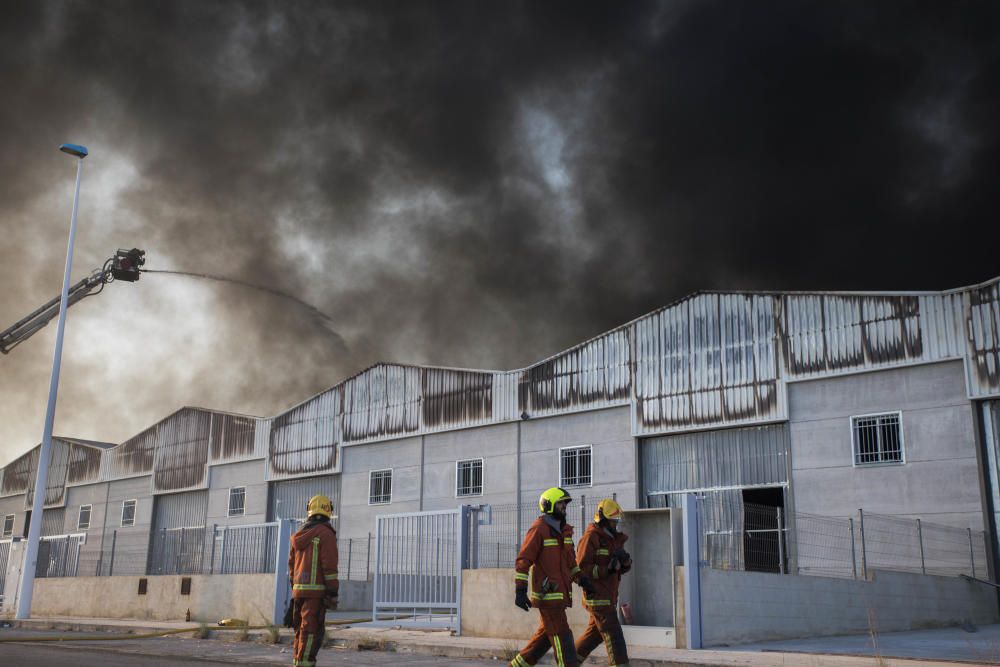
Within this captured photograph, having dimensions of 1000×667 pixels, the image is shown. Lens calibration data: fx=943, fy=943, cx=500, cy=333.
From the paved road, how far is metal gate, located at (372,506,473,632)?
7.13 feet

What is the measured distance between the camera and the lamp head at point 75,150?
26.9m

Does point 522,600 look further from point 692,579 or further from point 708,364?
A: point 708,364

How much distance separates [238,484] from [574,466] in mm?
18788

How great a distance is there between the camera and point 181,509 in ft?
150

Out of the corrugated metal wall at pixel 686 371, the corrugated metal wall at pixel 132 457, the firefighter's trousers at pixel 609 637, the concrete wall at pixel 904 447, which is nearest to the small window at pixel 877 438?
the concrete wall at pixel 904 447

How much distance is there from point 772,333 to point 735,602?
12.7 m

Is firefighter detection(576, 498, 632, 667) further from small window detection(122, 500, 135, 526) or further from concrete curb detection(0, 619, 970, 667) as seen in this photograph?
small window detection(122, 500, 135, 526)

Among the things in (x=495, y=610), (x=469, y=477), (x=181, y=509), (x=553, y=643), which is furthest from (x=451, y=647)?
(x=181, y=509)

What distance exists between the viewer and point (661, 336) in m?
28.7

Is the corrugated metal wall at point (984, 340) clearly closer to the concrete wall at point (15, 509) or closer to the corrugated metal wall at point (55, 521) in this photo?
the corrugated metal wall at point (55, 521)

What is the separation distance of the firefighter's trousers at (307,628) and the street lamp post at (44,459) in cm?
1793

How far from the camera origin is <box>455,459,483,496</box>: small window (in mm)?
33153

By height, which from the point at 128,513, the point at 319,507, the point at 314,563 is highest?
the point at 128,513

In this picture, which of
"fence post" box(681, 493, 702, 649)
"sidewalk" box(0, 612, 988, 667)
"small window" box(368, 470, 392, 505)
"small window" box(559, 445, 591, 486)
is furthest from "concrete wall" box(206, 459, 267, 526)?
"fence post" box(681, 493, 702, 649)
